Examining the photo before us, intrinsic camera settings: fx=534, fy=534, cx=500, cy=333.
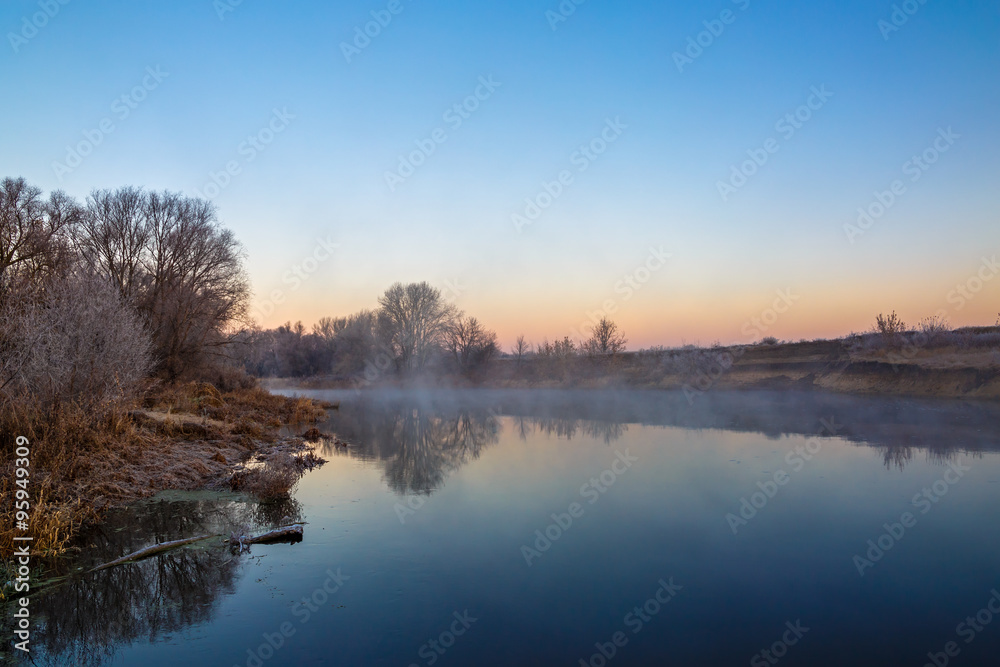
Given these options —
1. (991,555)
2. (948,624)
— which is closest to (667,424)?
(991,555)

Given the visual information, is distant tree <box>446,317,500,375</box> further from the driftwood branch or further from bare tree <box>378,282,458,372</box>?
the driftwood branch

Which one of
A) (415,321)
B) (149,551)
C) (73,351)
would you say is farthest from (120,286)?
(415,321)

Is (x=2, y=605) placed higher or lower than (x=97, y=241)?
lower

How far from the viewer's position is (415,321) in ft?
174

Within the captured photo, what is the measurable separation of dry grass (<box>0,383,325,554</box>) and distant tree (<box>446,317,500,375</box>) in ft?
120

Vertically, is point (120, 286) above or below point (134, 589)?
above

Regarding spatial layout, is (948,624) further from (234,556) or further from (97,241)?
(97,241)

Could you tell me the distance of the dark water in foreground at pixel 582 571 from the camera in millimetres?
4855

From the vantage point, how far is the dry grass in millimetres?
7227

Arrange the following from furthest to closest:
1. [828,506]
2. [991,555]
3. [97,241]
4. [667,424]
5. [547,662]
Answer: [97,241]
[667,424]
[828,506]
[991,555]
[547,662]

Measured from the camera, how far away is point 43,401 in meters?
9.34

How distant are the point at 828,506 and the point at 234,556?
9063 millimetres

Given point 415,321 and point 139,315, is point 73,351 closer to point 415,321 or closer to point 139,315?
point 139,315

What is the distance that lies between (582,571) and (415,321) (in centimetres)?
4757
